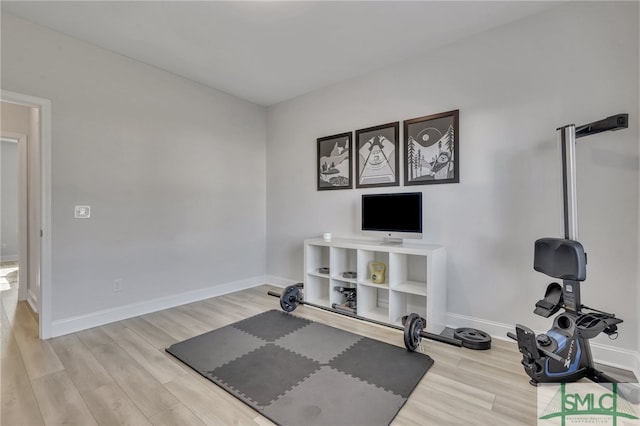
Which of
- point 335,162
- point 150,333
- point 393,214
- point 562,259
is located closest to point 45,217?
point 150,333

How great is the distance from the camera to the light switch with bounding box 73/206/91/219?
9.24 feet

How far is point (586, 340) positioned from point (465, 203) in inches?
52.7

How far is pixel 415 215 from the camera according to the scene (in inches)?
115

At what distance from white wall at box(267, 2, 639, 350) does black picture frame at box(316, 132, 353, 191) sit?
0.27 m

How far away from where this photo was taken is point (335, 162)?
378 cm

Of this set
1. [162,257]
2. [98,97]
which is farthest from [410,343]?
[98,97]

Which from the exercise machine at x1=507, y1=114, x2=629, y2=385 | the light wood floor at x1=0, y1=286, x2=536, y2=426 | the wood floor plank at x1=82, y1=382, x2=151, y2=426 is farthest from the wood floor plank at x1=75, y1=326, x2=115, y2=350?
the exercise machine at x1=507, y1=114, x2=629, y2=385

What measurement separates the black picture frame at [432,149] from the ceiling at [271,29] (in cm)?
75

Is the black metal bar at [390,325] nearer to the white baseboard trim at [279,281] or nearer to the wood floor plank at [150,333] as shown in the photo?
the white baseboard trim at [279,281]

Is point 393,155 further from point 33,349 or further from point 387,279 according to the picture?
point 33,349

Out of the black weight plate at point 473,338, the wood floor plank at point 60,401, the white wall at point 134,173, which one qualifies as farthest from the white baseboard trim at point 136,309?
the black weight plate at point 473,338

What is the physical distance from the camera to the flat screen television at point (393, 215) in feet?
9.62

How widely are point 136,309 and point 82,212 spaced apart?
116 cm

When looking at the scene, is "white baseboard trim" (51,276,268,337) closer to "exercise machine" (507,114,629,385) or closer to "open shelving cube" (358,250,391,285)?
"open shelving cube" (358,250,391,285)
